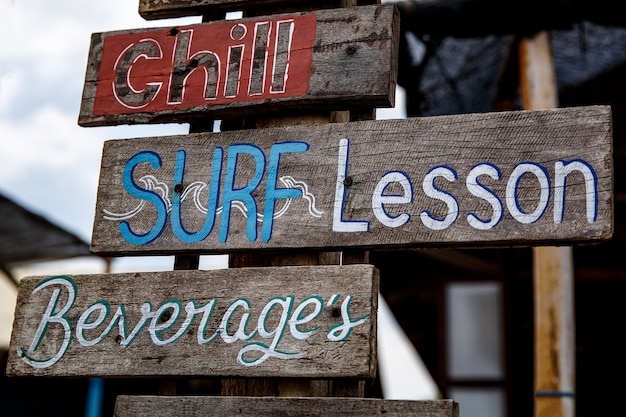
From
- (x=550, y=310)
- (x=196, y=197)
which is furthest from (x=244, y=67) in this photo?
(x=550, y=310)

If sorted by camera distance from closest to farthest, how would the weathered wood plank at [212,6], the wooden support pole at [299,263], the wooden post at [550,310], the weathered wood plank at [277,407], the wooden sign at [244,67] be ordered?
1. the weathered wood plank at [277,407]
2. the wooden support pole at [299,263]
3. the wooden sign at [244,67]
4. the weathered wood plank at [212,6]
5. the wooden post at [550,310]

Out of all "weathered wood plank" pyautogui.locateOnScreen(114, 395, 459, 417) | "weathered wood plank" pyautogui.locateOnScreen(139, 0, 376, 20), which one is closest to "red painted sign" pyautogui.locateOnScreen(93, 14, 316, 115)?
"weathered wood plank" pyautogui.locateOnScreen(139, 0, 376, 20)

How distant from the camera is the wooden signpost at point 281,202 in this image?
6.63 ft

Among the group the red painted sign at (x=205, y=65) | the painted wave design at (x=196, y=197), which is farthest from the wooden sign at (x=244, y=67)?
the painted wave design at (x=196, y=197)

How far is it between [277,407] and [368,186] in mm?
656

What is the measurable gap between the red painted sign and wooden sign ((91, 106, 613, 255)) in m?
0.14

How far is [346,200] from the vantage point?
84.5 inches

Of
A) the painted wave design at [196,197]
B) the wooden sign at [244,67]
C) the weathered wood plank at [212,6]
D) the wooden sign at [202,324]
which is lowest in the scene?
the wooden sign at [202,324]

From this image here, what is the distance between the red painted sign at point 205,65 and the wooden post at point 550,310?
2.38 meters

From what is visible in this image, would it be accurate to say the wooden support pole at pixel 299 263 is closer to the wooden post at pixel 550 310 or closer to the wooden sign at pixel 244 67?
the wooden sign at pixel 244 67

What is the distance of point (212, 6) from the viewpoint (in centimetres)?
258

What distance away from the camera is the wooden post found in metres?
3.97

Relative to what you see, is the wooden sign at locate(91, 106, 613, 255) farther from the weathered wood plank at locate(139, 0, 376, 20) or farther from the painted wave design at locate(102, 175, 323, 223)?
the weathered wood plank at locate(139, 0, 376, 20)

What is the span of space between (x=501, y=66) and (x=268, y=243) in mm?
3538
